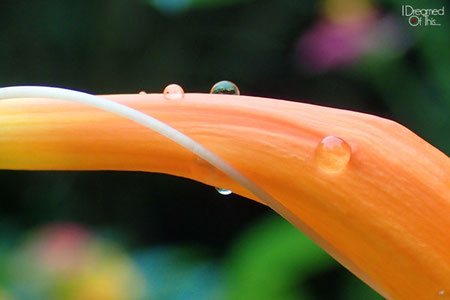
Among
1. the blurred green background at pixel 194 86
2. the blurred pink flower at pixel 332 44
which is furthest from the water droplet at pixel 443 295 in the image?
the blurred pink flower at pixel 332 44

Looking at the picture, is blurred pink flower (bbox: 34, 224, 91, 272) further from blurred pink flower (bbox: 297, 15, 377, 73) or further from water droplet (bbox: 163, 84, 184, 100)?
water droplet (bbox: 163, 84, 184, 100)

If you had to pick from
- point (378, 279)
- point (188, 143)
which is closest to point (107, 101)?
point (188, 143)

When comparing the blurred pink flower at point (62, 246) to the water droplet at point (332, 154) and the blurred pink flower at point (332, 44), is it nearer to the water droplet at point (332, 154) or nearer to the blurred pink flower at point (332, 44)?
the blurred pink flower at point (332, 44)

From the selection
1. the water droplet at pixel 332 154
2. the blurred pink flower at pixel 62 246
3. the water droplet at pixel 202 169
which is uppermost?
the blurred pink flower at pixel 62 246

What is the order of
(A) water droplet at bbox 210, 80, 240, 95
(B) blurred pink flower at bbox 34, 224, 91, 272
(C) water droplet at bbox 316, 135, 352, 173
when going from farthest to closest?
1. (B) blurred pink flower at bbox 34, 224, 91, 272
2. (A) water droplet at bbox 210, 80, 240, 95
3. (C) water droplet at bbox 316, 135, 352, 173

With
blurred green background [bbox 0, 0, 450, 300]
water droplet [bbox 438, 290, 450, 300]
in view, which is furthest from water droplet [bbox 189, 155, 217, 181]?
blurred green background [bbox 0, 0, 450, 300]

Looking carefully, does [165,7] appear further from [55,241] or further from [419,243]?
[419,243]

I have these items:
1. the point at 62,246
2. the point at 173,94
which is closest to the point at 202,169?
the point at 173,94
